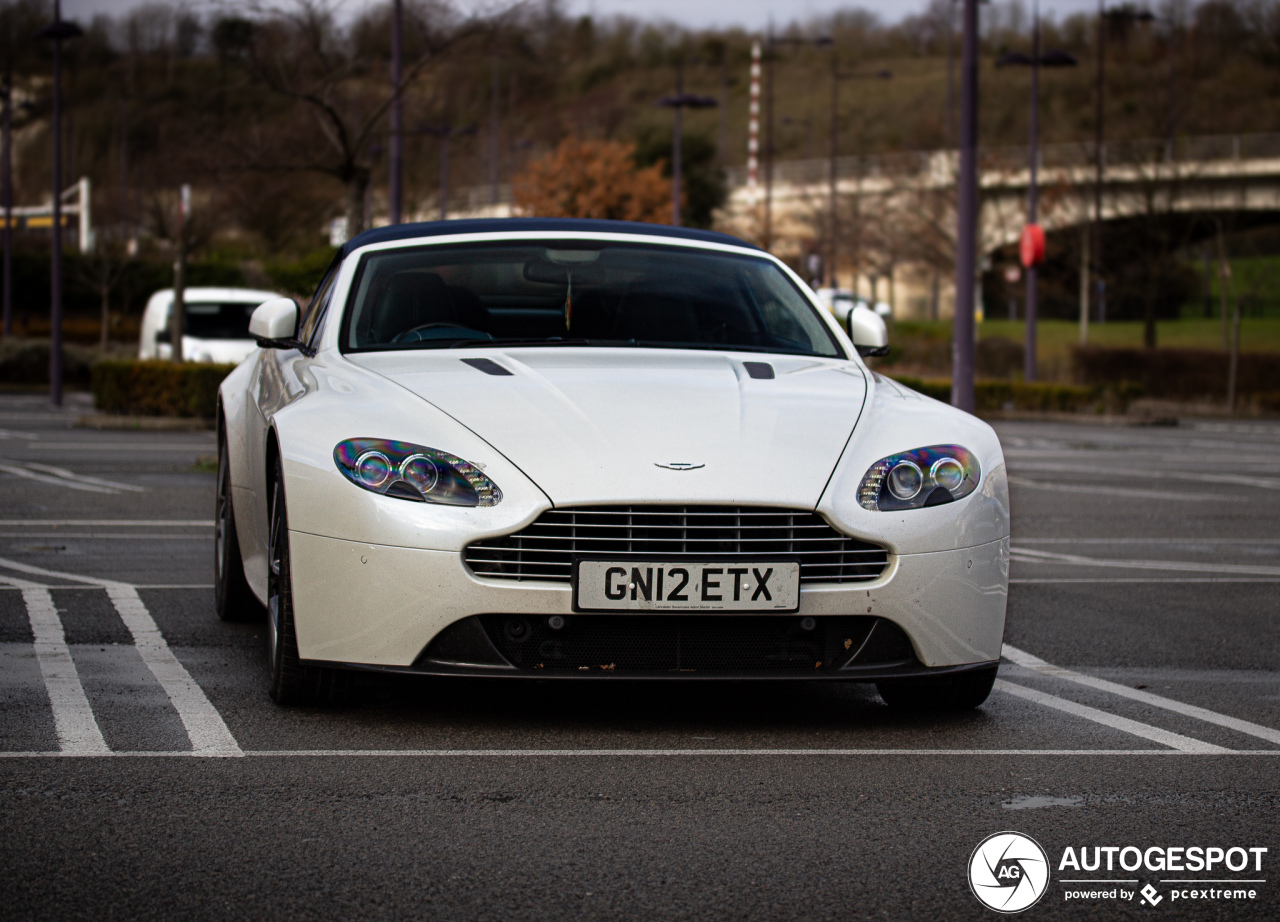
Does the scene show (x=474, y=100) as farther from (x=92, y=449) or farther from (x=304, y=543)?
(x=304, y=543)

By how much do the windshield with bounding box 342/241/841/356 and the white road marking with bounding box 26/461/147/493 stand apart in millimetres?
8143

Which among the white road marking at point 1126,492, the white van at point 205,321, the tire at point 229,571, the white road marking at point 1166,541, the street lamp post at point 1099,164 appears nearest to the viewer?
the tire at point 229,571

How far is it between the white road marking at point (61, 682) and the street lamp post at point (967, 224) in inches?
432

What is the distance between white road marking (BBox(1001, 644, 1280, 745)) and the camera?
17.9 ft

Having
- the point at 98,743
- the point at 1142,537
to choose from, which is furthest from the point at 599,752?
the point at 1142,537

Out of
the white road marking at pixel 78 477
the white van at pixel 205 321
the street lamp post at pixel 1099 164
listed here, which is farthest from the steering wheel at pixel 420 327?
the street lamp post at pixel 1099 164

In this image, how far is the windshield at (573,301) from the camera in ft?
20.6

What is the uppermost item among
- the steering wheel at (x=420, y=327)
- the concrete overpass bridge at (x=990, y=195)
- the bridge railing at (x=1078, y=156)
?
the bridge railing at (x=1078, y=156)

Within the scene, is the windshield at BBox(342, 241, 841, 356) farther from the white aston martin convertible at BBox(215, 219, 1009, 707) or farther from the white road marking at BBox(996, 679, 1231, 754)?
the white road marking at BBox(996, 679, 1231, 754)

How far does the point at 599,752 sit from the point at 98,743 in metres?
1.35

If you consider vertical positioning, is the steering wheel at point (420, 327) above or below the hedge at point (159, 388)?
above

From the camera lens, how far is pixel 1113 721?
5.58m

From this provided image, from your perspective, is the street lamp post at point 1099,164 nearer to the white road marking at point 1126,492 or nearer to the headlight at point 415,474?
the white road marking at point 1126,492

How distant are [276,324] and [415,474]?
66.9 inches
